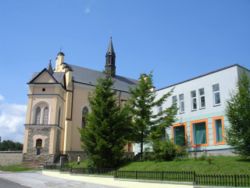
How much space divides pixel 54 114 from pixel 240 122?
27314 mm

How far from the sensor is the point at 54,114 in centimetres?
3925

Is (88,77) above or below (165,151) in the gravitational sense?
above

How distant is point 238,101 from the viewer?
18.2 m

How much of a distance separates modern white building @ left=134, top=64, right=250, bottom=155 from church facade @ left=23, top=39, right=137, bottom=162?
32.3ft

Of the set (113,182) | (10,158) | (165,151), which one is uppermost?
(165,151)

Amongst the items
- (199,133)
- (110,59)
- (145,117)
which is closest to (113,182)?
(145,117)

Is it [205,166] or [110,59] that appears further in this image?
[110,59]

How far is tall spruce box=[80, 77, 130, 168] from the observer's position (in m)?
22.4

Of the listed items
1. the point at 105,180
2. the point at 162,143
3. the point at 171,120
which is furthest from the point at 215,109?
the point at 105,180

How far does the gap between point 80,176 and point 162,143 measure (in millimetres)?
6795

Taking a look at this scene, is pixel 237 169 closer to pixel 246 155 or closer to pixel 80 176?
pixel 246 155

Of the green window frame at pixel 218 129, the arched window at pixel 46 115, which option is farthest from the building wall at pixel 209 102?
the arched window at pixel 46 115

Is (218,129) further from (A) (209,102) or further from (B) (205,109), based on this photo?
(A) (209,102)

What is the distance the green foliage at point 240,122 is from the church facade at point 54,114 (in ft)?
59.5
